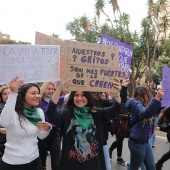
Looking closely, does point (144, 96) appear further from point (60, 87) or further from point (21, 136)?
point (21, 136)

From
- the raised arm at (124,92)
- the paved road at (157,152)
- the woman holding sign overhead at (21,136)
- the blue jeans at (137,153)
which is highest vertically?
the raised arm at (124,92)

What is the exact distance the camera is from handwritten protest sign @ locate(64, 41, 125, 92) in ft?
8.82

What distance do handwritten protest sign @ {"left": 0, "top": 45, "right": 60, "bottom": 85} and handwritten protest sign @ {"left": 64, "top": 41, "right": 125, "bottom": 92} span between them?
0.93 feet

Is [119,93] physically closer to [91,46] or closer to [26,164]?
[91,46]

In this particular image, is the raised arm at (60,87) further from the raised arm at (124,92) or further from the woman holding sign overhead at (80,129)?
the raised arm at (124,92)

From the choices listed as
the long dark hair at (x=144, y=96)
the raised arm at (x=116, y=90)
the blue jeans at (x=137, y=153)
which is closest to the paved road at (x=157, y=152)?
the blue jeans at (x=137, y=153)

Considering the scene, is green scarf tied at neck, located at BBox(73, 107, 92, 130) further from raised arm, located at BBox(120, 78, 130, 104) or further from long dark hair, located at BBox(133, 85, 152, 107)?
long dark hair, located at BBox(133, 85, 152, 107)

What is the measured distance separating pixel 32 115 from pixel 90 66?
755 mm

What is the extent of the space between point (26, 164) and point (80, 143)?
0.59 m

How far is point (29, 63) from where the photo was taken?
9.30ft

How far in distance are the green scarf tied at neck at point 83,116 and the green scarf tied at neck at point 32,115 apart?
441 mm

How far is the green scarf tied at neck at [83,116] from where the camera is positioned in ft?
8.39

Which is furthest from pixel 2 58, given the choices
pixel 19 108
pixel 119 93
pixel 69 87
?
pixel 119 93

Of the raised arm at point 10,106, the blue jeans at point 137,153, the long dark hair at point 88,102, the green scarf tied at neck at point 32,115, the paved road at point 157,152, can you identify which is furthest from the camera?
the paved road at point 157,152
